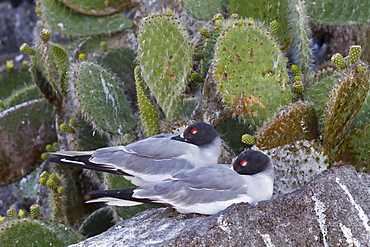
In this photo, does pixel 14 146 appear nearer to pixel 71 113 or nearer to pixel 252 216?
pixel 71 113

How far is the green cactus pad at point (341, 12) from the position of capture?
14.6ft

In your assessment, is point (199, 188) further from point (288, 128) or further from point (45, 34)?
point (45, 34)

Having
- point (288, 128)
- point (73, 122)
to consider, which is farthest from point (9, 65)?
point (288, 128)

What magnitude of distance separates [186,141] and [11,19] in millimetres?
5242

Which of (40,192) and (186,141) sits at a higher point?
(186,141)

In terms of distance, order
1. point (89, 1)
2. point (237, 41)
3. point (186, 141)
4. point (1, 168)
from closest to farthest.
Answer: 1. point (186, 141)
2. point (237, 41)
3. point (1, 168)
4. point (89, 1)

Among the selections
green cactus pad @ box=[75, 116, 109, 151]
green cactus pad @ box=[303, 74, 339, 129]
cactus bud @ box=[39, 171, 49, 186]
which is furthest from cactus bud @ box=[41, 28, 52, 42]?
green cactus pad @ box=[303, 74, 339, 129]

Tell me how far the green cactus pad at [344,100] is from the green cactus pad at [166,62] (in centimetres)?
99

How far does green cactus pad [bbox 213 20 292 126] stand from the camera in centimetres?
313

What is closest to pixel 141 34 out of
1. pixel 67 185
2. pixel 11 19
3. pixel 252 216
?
pixel 67 185

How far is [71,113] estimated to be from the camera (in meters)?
4.12

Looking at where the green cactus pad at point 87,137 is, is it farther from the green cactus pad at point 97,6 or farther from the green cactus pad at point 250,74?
the green cactus pad at point 97,6

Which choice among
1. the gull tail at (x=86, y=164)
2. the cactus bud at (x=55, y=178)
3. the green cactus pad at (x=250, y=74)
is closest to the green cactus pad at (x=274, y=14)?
the green cactus pad at (x=250, y=74)

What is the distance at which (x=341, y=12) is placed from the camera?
4.48 meters
